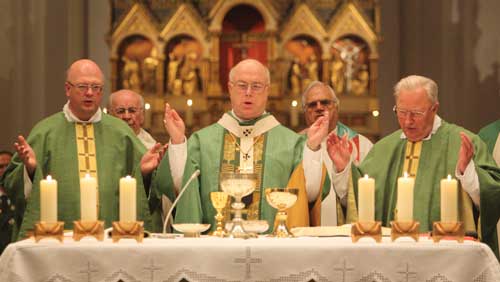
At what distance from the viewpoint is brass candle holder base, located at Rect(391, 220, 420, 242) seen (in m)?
5.81

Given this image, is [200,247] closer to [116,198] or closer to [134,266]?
[134,266]

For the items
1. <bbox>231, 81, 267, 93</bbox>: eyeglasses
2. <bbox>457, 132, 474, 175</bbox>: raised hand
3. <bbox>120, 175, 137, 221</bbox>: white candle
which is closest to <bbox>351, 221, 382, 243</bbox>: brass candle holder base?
<bbox>457, 132, 474, 175</bbox>: raised hand

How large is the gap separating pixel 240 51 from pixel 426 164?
806 cm

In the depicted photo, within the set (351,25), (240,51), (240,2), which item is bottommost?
(240,51)

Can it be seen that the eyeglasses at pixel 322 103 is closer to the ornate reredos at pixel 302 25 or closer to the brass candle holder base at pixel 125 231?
the brass candle holder base at pixel 125 231

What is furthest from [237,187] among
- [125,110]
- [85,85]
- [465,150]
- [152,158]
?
[125,110]

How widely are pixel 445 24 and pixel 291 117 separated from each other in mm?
2190

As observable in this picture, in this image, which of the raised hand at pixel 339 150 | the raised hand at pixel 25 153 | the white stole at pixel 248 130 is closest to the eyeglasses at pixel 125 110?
the white stole at pixel 248 130

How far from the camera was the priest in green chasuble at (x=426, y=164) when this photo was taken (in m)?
6.88

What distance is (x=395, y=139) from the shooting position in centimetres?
766

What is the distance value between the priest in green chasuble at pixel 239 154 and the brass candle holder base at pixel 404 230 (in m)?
1.19

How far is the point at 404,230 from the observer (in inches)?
229

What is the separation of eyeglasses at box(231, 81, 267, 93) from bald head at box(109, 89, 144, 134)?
2.45 meters

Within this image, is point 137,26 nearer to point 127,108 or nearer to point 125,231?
point 127,108
